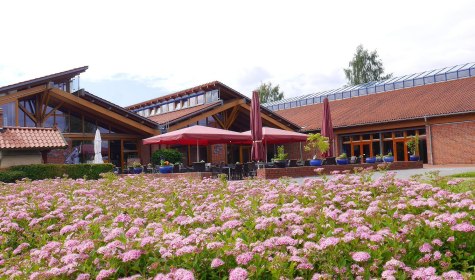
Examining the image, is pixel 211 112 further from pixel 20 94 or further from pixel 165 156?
pixel 20 94

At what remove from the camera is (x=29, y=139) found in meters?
15.7

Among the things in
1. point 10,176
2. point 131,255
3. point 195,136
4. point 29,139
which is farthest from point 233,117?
point 131,255

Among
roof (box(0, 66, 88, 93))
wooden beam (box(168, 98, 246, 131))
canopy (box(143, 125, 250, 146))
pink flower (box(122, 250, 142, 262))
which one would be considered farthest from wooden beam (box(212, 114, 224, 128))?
pink flower (box(122, 250, 142, 262))

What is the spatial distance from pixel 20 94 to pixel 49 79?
1324 millimetres

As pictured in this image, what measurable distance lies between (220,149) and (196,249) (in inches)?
877

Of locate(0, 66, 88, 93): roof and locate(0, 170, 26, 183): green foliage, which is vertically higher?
locate(0, 66, 88, 93): roof

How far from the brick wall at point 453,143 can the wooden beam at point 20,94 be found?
19.9 metres

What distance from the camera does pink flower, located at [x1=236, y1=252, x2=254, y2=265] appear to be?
9.25ft

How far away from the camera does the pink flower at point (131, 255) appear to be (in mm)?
2977

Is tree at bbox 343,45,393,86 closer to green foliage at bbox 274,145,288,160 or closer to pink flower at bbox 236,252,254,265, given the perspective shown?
green foliage at bbox 274,145,288,160

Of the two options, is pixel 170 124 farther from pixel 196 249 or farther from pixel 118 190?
pixel 196 249

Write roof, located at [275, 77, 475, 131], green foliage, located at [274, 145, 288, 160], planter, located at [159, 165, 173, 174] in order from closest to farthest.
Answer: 1. planter, located at [159, 165, 173, 174]
2. green foliage, located at [274, 145, 288, 160]
3. roof, located at [275, 77, 475, 131]

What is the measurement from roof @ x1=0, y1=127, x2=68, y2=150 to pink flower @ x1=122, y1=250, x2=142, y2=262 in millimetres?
13553

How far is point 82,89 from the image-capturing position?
20.4m
